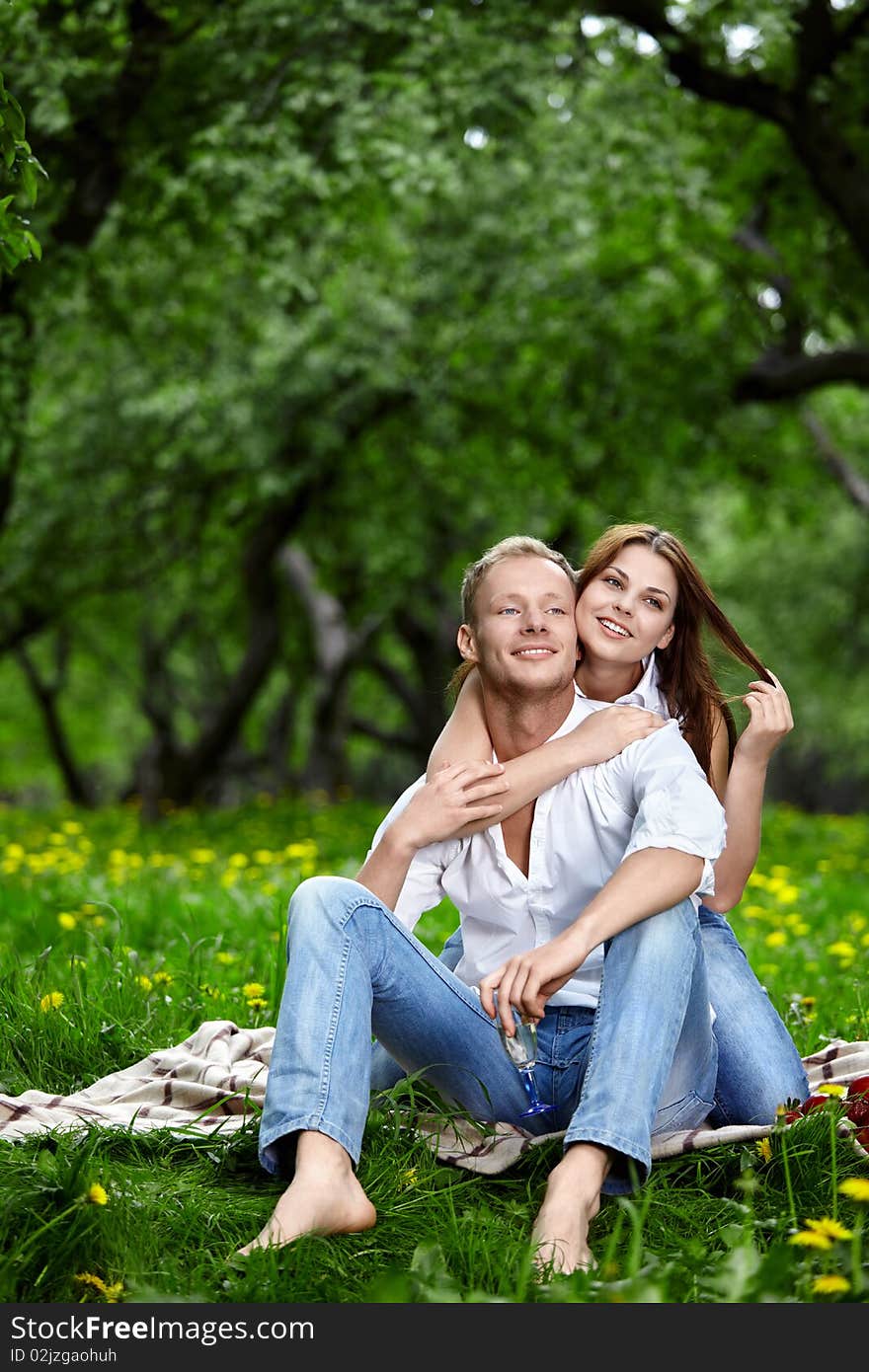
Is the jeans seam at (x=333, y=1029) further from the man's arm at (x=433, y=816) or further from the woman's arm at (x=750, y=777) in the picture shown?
the woman's arm at (x=750, y=777)

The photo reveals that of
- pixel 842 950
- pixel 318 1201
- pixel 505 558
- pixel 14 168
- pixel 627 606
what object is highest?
pixel 14 168

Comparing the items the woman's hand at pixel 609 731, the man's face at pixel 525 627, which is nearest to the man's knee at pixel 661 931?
the woman's hand at pixel 609 731

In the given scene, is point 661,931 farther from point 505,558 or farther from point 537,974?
point 505,558

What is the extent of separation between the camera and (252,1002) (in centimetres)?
409

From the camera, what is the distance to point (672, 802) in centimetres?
292

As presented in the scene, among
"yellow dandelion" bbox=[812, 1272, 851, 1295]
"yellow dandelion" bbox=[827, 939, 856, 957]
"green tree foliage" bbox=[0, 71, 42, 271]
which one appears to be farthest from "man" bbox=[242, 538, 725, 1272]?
"yellow dandelion" bbox=[827, 939, 856, 957]

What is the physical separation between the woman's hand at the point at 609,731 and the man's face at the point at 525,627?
0.42 feet

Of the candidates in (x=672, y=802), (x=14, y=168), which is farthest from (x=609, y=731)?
(x=14, y=168)

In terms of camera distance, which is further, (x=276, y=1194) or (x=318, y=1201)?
(x=276, y=1194)

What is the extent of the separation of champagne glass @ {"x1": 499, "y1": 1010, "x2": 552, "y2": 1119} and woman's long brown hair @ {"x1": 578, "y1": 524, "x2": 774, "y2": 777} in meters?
0.84

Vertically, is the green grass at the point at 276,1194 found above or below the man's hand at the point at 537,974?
below

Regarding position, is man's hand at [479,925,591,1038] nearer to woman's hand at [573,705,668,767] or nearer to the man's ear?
woman's hand at [573,705,668,767]

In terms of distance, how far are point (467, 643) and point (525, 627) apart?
0.76 feet

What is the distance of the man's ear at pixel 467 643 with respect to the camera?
3.28 metres
